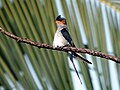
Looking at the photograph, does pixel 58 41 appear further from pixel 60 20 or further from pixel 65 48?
pixel 65 48

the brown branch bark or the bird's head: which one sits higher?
the bird's head

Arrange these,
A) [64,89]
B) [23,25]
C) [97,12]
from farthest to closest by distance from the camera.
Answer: [97,12] → [23,25] → [64,89]

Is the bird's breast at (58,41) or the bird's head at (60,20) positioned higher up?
the bird's head at (60,20)

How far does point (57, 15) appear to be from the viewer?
1.30m

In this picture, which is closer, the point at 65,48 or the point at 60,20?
the point at 65,48

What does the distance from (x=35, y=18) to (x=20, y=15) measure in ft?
0.15

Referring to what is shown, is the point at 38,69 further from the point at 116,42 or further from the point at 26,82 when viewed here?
the point at 116,42

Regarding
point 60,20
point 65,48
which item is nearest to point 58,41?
point 60,20

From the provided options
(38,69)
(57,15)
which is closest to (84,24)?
(57,15)

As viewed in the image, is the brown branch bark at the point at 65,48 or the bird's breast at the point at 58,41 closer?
the brown branch bark at the point at 65,48

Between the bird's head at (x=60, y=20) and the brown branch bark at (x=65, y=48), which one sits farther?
the bird's head at (x=60, y=20)

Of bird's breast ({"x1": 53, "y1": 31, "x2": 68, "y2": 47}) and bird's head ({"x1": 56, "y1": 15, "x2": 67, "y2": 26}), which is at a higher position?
bird's head ({"x1": 56, "y1": 15, "x2": 67, "y2": 26})

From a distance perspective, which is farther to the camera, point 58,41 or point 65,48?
point 58,41

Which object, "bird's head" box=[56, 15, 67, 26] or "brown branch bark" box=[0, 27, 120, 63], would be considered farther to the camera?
"bird's head" box=[56, 15, 67, 26]
